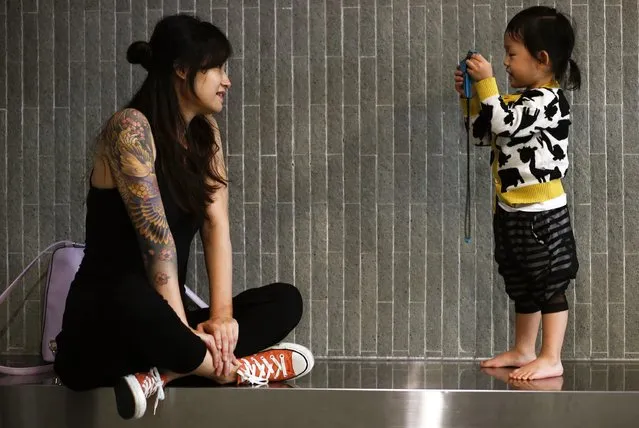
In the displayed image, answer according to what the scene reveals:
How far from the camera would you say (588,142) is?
8.82ft

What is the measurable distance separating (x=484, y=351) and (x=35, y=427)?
1359 millimetres

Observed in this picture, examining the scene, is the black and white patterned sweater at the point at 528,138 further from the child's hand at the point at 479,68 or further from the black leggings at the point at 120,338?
the black leggings at the point at 120,338

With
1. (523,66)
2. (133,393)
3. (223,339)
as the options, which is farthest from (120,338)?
(523,66)

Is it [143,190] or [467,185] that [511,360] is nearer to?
[467,185]

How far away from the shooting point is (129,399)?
73.4 inches

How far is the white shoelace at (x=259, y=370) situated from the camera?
2.07 m

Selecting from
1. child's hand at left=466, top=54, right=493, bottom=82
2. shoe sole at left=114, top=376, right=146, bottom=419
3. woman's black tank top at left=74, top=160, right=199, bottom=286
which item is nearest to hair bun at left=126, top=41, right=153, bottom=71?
woman's black tank top at left=74, top=160, right=199, bottom=286

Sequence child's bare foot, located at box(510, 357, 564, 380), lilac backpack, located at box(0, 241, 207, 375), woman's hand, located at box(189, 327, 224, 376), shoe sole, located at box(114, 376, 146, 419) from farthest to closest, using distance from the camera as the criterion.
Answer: lilac backpack, located at box(0, 241, 207, 375) < child's bare foot, located at box(510, 357, 564, 380) < woman's hand, located at box(189, 327, 224, 376) < shoe sole, located at box(114, 376, 146, 419)

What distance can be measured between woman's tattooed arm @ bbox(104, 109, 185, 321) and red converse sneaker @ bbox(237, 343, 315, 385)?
267mm

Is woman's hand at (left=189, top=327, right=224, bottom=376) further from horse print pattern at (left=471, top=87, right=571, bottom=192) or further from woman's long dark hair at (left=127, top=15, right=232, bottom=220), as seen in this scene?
horse print pattern at (left=471, top=87, right=571, bottom=192)

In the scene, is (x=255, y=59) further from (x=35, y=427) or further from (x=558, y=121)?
(x=35, y=427)

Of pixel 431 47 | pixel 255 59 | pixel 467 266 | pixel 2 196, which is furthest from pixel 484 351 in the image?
pixel 2 196

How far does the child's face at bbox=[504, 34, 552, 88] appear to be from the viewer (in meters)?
2.31

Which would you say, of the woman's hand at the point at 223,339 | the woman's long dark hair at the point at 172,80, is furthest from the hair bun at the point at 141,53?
the woman's hand at the point at 223,339
